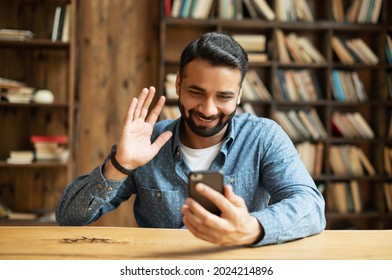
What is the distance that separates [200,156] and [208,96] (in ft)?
0.79

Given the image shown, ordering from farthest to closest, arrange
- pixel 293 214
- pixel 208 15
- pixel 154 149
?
pixel 208 15, pixel 154 149, pixel 293 214

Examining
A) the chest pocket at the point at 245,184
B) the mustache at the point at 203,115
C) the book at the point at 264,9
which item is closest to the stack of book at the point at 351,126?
the book at the point at 264,9

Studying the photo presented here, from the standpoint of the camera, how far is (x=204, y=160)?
1661 mm

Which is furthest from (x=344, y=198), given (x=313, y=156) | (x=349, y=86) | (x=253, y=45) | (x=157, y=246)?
(x=157, y=246)

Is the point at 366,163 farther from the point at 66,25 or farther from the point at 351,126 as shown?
the point at 66,25

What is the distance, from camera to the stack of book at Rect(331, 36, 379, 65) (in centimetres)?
374

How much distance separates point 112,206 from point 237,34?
8.03ft

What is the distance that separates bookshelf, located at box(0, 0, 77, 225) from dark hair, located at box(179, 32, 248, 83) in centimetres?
208

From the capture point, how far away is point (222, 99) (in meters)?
1.53

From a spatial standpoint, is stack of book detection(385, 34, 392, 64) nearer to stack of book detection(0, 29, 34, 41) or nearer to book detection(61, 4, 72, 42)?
book detection(61, 4, 72, 42)

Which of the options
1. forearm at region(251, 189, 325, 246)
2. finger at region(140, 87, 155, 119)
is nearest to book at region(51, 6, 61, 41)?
finger at region(140, 87, 155, 119)

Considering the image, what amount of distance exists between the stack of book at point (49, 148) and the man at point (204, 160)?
5.73ft
